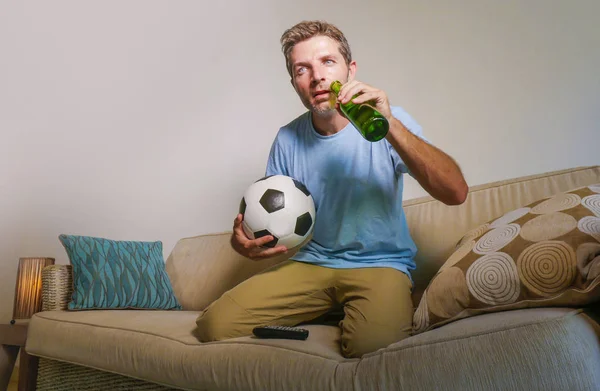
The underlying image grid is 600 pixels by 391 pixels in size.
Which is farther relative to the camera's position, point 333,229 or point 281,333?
point 333,229

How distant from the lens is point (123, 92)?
2.94m

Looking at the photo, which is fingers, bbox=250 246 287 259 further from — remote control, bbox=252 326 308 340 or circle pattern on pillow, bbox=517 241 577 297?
circle pattern on pillow, bbox=517 241 577 297

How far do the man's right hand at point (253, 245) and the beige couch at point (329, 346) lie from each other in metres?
0.23

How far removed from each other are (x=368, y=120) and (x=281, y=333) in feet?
1.74

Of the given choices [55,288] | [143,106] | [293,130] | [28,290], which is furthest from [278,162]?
[143,106]

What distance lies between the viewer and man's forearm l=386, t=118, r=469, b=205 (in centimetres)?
129

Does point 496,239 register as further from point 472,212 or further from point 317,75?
point 317,75

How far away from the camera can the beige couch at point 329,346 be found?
0.84 metres


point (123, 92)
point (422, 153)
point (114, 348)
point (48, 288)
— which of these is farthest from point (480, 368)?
point (123, 92)

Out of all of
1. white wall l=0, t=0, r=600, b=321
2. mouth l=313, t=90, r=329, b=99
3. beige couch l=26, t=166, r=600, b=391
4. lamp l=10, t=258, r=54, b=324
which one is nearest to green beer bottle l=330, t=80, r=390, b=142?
mouth l=313, t=90, r=329, b=99

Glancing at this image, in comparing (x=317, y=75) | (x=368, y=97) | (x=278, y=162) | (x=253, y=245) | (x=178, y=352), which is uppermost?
(x=317, y=75)

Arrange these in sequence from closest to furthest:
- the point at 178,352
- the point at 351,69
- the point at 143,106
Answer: the point at 178,352, the point at 351,69, the point at 143,106

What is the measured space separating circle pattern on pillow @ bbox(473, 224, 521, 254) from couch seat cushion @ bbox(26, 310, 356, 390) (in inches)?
14.2

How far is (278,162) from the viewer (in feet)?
5.60
